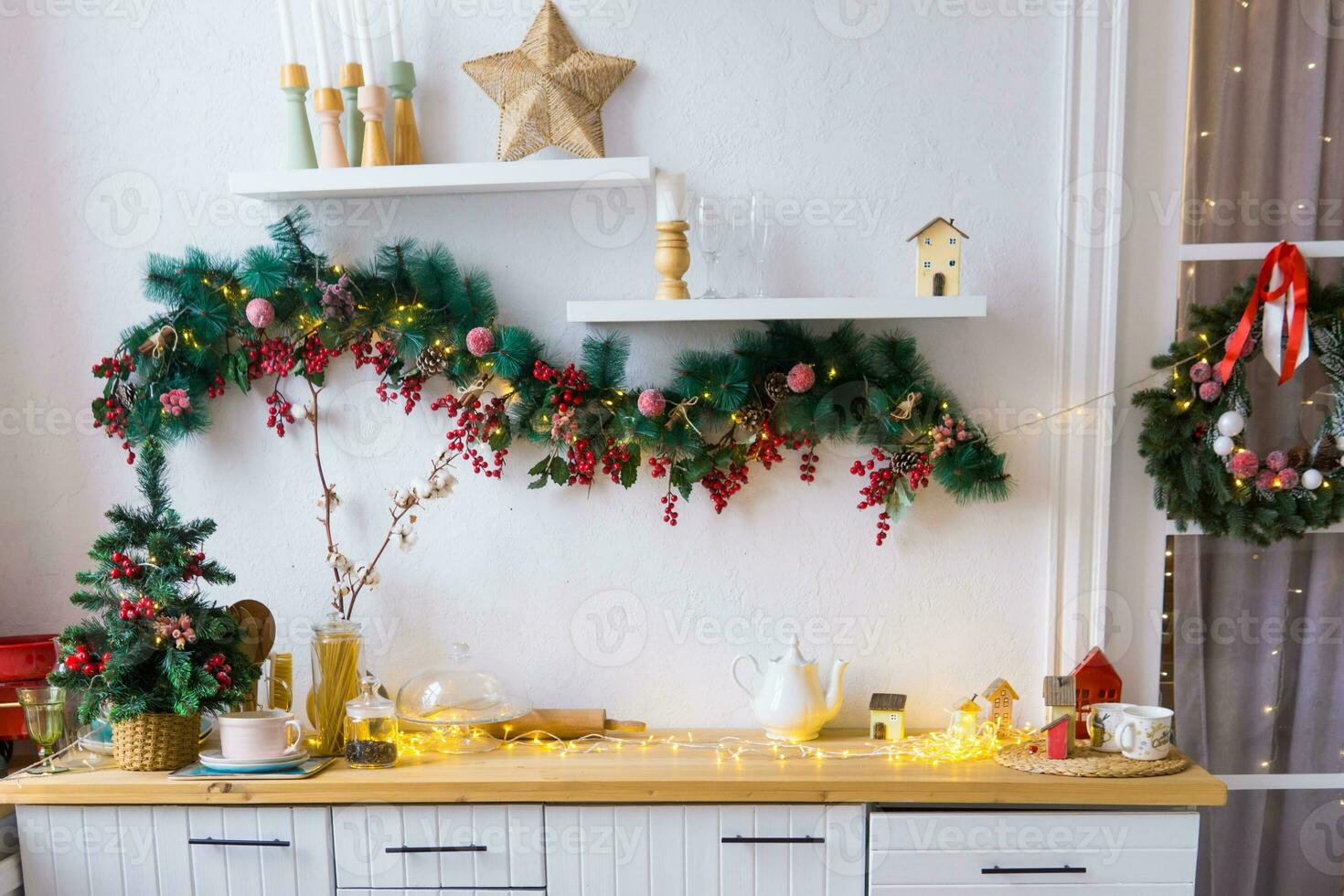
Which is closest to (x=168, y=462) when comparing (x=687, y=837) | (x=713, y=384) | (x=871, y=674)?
(x=713, y=384)

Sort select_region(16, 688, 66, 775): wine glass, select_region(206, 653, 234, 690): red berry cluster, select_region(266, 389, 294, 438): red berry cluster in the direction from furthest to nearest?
select_region(266, 389, 294, 438): red berry cluster
select_region(16, 688, 66, 775): wine glass
select_region(206, 653, 234, 690): red berry cluster

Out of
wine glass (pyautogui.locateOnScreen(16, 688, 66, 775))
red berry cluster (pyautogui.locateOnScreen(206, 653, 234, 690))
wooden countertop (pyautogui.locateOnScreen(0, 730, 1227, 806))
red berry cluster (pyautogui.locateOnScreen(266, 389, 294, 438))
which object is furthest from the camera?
red berry cluster (pyautogui.locateOnScreen(266, 389, 294, 438))

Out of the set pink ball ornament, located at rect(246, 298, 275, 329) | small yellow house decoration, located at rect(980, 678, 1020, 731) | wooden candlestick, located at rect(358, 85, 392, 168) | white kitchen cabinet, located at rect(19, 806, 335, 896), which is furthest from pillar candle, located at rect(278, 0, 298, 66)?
small yellow house decoration, located at rect(980, 678, 1020, 731)

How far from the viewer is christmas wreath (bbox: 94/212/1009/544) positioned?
190 centimetres

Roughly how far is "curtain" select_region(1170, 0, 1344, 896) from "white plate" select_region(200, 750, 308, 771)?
5.62 ft

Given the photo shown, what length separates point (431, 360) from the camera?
6.37 feet

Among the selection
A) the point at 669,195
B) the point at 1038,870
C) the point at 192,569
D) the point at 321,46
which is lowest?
the point at 1038,870

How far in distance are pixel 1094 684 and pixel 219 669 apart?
5.28ft

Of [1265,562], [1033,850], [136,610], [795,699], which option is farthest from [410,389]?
[1265,562]

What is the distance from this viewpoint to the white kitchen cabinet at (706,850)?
1.71 meters

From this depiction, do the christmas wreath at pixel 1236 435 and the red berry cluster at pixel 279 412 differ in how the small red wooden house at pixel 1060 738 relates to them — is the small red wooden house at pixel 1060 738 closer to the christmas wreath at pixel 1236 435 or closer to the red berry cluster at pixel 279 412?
the christmas wreath at pixel 1236 435

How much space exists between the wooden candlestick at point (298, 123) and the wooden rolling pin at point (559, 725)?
1.16 m

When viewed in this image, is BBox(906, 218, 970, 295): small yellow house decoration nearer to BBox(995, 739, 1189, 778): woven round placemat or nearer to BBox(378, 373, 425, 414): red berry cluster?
BBox(995, 739, 1189, 778): woven round placemat

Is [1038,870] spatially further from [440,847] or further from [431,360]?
[431,360]
